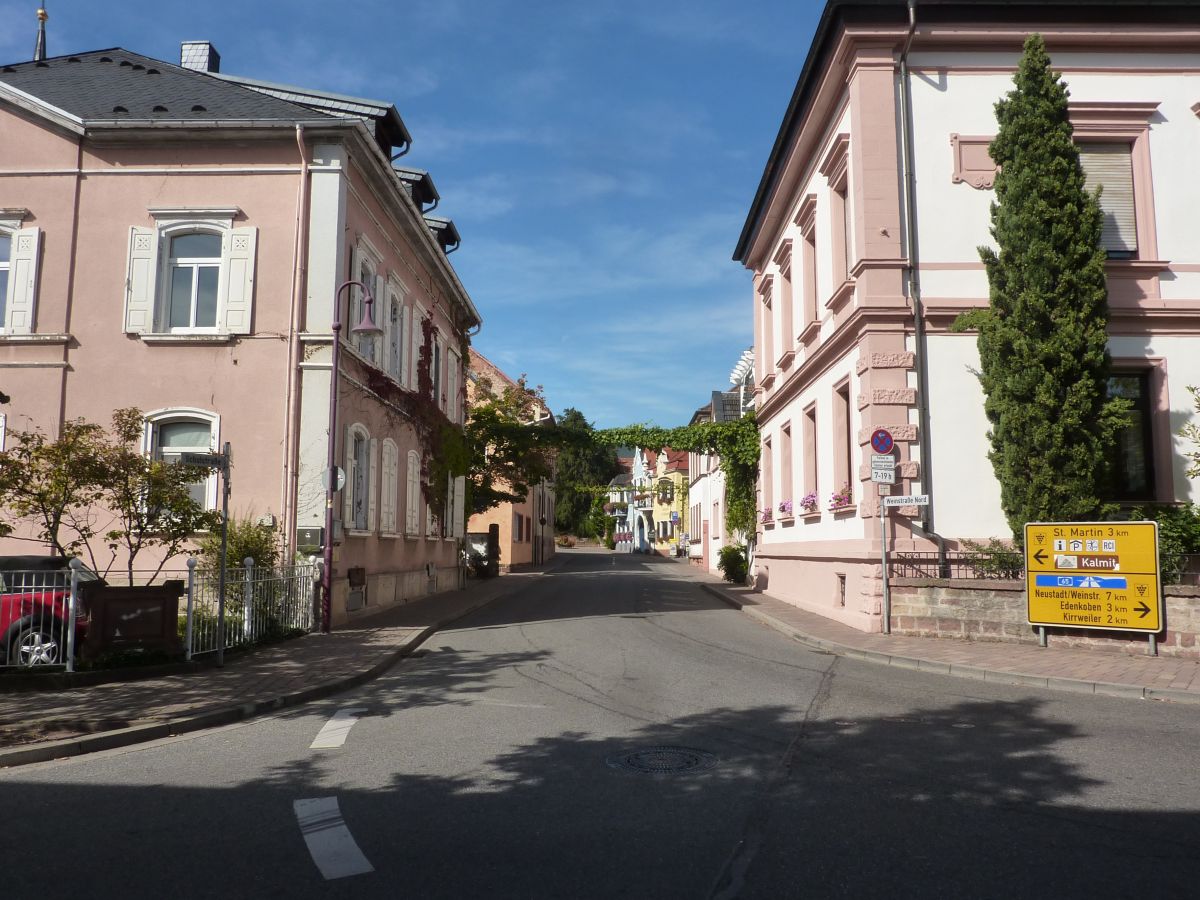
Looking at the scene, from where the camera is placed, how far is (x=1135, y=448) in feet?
48.5

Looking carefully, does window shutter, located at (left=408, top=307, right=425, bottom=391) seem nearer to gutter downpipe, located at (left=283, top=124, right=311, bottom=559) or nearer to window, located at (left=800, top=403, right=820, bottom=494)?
gutter downpipe, located at (left=283, top=124, right=311, bottom=559)

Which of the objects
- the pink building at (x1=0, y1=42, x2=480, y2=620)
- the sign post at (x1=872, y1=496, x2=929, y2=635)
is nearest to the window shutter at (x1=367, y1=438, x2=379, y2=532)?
the pink building at (x1=0, y1=42, x2=480, y2=620)

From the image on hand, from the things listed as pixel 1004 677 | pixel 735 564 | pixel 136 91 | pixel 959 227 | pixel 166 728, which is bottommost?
pixel 166 728

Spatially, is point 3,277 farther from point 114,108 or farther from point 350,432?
point 350,432

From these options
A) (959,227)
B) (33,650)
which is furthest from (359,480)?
(959,227)

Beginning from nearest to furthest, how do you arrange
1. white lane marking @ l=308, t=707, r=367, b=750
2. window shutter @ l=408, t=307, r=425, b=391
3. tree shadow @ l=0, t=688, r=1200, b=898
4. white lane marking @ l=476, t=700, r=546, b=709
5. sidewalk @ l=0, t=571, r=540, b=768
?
tree shadow @ l=0, t=688, r=1200, b=898, white lane marking @ l=308, t=707, r=367, b=750, sidewalk @ l=0, t=571, r=540, b=768, white lane marking @ l=476, t=700, r=546, b=709, window shutter @ l=408, t=307, r=425, b=391

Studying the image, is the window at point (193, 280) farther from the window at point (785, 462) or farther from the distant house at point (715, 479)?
the distant house at point (715, 479)

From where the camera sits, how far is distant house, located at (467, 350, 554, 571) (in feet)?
140

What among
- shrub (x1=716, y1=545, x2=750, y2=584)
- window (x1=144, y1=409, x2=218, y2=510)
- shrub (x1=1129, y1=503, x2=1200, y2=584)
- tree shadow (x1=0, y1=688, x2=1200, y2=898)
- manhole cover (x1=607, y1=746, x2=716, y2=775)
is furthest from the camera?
shrub (x1=716, y1=545, x2=750, y2=584)

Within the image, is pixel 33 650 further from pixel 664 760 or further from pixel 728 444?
pixel 728 444

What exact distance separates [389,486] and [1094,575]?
13.3m

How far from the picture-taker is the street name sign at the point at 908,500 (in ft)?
44.1

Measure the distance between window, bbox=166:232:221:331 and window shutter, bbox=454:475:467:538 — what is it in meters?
12.3

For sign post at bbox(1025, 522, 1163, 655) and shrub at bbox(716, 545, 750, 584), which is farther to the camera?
shrub at bbox(716, 545, 750, 584)
